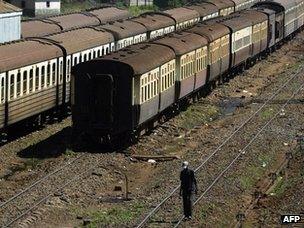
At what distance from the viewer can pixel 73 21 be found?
4653cm

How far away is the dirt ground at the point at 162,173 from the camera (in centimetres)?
1914

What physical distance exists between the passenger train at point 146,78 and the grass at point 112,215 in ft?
18.9

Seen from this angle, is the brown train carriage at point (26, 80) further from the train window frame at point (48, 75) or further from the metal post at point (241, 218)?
the metal post at point (241, 218)

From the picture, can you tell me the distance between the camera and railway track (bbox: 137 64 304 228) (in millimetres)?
19000

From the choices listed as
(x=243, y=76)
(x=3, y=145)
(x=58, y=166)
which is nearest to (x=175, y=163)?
(x=58, y=166)

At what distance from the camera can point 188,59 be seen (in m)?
32.7

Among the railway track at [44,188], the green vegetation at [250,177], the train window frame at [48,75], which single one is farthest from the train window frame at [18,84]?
the green vegetation at [250,177]

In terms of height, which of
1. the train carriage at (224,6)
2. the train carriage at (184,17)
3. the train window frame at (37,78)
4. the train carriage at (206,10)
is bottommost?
the train carriage at (224,6)

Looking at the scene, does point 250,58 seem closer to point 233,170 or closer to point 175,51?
point 175,51

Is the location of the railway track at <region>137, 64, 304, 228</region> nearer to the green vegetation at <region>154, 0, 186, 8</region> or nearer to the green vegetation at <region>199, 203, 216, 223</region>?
the green vegetation at <region>199, 203, 216, 223</region>

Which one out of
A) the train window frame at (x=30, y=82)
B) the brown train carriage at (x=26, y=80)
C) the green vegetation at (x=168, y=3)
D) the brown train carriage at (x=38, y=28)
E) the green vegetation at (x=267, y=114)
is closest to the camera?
the brown train carriage at (x=26, y=80)

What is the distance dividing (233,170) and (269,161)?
204cm

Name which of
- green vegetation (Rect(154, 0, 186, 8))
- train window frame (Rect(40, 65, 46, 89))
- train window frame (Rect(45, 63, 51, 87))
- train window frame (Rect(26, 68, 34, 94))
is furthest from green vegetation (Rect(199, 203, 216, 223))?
green vegetation (Rect(154, 0, 186, 8))

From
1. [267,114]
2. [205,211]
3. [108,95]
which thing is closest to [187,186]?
[205,211]
